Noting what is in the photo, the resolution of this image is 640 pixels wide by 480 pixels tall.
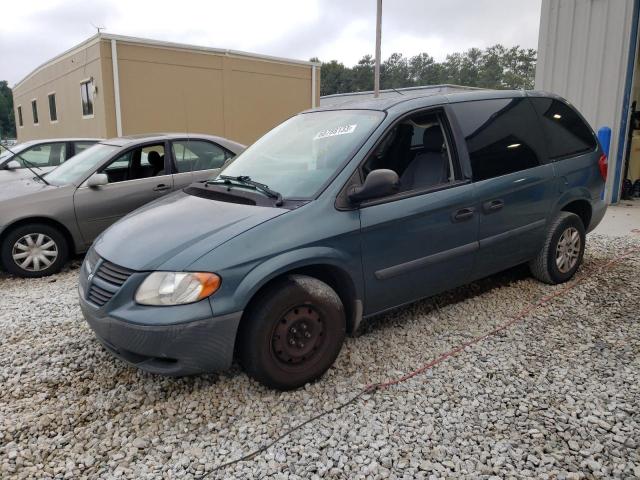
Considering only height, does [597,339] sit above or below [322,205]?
below

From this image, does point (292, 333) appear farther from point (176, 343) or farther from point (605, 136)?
point (605, 136)

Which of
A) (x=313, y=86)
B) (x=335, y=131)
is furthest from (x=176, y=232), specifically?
(x=313, y=86)

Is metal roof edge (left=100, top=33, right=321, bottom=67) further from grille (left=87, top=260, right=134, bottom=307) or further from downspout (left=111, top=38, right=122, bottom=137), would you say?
grille (left=87, top=260, right=134, bottom=307)

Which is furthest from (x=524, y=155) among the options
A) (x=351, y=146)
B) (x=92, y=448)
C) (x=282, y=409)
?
(x=92, y=448)

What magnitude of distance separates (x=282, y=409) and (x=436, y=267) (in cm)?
144

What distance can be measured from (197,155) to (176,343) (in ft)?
13.6

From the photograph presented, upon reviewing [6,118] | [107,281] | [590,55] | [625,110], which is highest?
[6,118]

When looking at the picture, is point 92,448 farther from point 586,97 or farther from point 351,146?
point 586,97

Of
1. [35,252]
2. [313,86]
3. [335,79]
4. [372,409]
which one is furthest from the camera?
[335,79]

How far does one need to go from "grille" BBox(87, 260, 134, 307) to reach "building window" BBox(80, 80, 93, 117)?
49.5 feet

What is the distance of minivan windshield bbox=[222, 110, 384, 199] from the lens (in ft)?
10.6

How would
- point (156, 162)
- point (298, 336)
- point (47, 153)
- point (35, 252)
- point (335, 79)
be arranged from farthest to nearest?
1. point (335, 79)
2. point (47, 153)
3. point (156, 162)
4. point (35, 252)
5. point (298, 336)

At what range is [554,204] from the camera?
4.29m

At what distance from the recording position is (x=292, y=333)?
289cm
